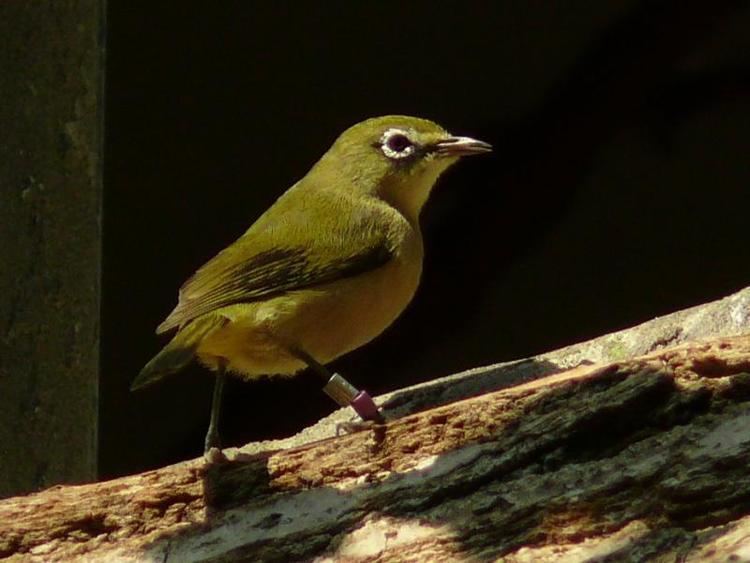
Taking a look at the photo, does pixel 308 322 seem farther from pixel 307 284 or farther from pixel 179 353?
pixel 179 353

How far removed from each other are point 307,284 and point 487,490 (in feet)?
4.25

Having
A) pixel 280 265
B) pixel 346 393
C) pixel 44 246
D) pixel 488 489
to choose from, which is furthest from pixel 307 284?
pixel 488 489

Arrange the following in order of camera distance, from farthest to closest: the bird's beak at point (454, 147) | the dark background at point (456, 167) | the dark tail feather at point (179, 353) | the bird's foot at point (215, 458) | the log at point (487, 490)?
the dark background at point (456, 167)
the bird's beak at point (454, 147)
the dark tail feather at point (179, 353)
the bird's foot at point (215, 458)
the log at point (487, 490)

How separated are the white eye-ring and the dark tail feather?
110cm

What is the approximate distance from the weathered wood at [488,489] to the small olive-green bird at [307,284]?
1.78 ft

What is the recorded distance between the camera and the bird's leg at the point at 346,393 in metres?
3.87

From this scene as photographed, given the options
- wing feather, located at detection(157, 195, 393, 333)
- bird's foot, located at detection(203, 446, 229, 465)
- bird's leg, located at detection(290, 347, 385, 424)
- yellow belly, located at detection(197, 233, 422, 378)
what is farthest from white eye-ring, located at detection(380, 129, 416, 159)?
bird's foot, located at detection(203, 446, 229, 465)

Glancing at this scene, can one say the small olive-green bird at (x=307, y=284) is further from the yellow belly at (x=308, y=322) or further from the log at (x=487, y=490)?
the log at (x=487, y=490)

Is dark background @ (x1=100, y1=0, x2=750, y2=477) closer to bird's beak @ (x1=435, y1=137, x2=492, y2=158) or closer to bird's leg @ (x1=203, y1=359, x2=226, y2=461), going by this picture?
bird's beak @ (x1=435, y1=137, x2=492, y2=158)

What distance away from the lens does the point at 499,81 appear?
26.0ft

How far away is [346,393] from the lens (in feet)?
13.4

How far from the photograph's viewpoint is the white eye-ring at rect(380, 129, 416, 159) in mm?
4879

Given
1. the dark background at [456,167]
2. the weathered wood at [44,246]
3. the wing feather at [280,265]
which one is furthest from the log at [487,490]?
the dark background at [456,167]

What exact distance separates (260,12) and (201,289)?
369 centimetres
